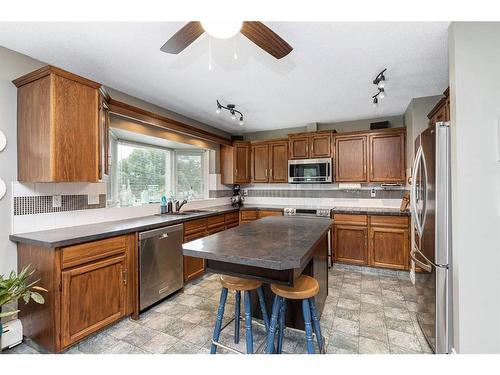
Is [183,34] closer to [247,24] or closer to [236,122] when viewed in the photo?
[247,24]

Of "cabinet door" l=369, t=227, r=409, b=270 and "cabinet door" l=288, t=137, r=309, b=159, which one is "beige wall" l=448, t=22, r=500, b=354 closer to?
"cabinet door" l=369, t=227, r=409, b=270

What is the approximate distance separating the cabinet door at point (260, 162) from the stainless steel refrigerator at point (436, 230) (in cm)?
304

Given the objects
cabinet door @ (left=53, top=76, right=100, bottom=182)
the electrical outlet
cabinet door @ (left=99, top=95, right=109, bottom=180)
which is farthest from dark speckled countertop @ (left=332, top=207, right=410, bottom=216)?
the electrical outlet

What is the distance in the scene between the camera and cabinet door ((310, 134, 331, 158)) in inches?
165

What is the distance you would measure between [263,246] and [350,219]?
2.64m

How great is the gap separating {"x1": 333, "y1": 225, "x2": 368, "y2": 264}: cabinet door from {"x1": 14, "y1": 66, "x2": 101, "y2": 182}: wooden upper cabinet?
3409mm

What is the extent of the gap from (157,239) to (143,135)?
4.99 feet

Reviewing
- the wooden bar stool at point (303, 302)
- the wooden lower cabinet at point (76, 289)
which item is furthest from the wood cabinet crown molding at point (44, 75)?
the wooden bar stool at point (303, 302)

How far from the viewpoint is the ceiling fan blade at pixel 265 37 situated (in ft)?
4.28

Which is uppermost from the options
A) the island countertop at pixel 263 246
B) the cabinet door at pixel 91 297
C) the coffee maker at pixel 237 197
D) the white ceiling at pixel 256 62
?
the white ceiling at pixel 256 62

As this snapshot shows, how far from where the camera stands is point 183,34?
1403mm

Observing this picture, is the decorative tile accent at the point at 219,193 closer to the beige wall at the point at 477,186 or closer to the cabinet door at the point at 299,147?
the cabinet door at the point at 299,147

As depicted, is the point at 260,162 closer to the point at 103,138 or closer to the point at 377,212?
the point at 377,212

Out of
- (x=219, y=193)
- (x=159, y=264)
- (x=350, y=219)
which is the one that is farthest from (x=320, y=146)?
(x=159, y=264)
